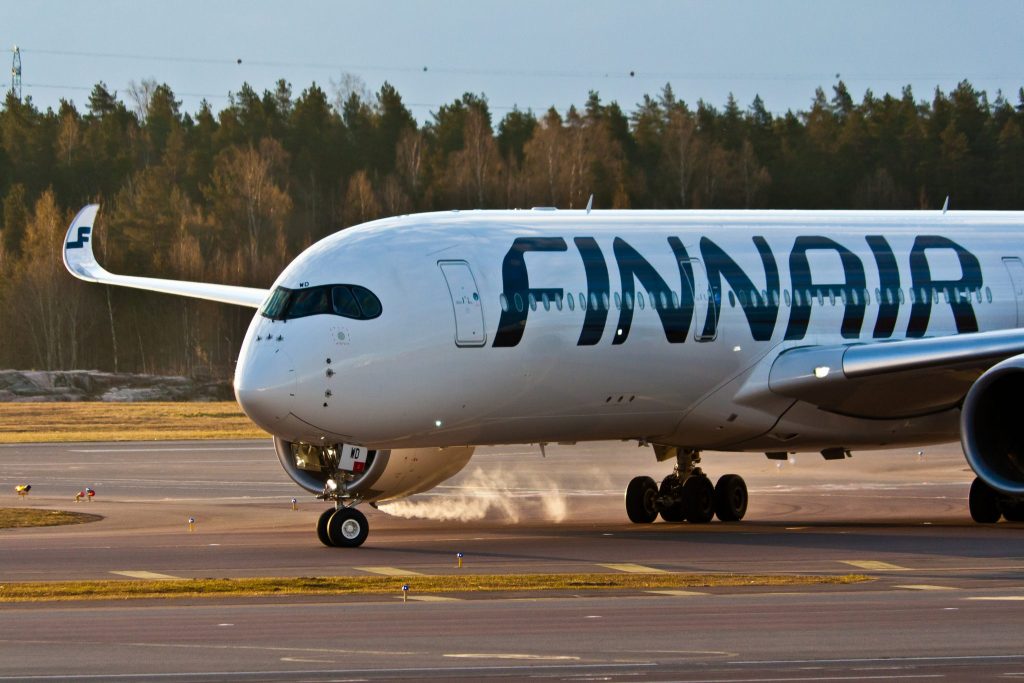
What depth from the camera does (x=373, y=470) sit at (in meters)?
23.5

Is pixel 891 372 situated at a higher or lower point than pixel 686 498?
higher

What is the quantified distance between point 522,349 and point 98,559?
5723mm

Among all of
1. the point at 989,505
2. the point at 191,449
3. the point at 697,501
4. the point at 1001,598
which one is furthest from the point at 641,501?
the point at 191,449

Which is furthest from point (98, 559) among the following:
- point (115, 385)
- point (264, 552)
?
point (115, 385)

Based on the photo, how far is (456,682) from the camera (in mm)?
12562

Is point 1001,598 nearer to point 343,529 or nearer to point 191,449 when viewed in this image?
point 343,529

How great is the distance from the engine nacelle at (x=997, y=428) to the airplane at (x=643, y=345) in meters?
0.03

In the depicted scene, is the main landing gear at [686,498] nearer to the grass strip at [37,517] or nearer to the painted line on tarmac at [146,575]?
the grass strip at [37,517]

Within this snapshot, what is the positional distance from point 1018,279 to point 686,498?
19.2ft

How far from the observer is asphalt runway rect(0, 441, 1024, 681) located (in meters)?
13.4

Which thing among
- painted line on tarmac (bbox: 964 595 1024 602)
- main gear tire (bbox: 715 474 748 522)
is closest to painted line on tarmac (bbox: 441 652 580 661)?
painted line on tarmac (bbox: 964 595 1024 602)

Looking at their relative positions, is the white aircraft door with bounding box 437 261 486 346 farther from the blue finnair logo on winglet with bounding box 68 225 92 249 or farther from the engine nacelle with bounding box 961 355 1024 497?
the blue finnair logo on winglet with bounding box 68 225 92 249

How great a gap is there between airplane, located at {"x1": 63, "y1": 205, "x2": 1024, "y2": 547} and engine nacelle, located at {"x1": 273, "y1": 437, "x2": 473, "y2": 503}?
33 millimetres

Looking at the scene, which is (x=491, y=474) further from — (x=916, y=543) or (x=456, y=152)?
(x=456, y=152)
